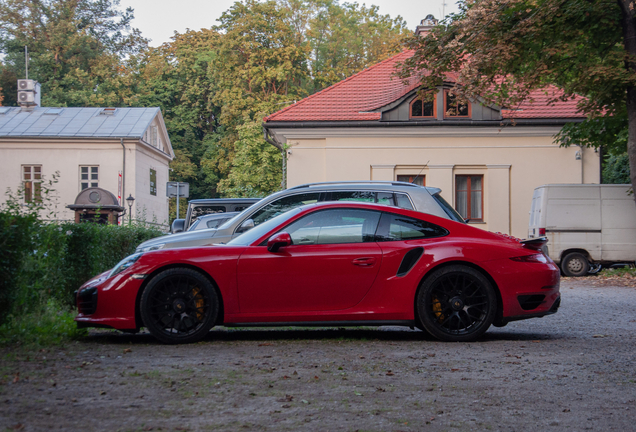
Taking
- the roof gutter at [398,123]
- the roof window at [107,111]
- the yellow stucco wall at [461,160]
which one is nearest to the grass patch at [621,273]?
the yellow stucco wall at [461,160]

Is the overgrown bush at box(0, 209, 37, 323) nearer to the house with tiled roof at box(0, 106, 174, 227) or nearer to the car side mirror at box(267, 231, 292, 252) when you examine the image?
the car side mirror at box(267, 231, 292, 252)

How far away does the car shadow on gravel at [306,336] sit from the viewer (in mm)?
6762

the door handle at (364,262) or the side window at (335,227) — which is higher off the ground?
the side window at (335,227)

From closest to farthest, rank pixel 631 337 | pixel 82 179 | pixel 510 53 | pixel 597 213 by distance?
pixel 631 337
pixel 510 53
pixel 597 213
pixel 82 179

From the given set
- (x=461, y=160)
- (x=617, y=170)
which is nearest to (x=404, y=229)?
(x=461, y=160)

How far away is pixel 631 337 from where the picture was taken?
721 cm

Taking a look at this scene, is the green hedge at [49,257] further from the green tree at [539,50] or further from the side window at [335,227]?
the green tree at [539,50]

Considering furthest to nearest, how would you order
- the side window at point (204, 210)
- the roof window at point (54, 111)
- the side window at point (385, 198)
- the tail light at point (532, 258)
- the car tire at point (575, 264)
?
1. the roof window at point (54, 111)
2. the car tire at point (575, 264)
3. the side window at point (204, 210)
4. the side window at point (385, 198)
5. the tail light at point (532, 258)

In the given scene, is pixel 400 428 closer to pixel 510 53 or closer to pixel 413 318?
pixel 413 318

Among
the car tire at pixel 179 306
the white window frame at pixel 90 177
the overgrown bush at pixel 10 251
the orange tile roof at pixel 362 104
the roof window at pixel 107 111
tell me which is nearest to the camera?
the overgrown bush at pixel 10 251

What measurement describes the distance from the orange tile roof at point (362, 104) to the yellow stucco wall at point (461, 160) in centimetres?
57

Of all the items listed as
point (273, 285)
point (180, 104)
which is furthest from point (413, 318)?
point (180, 104)

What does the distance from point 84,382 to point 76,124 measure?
4112 cm

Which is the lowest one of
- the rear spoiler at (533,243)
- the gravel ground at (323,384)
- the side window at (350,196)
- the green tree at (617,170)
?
the gravel ground at (323,384)
